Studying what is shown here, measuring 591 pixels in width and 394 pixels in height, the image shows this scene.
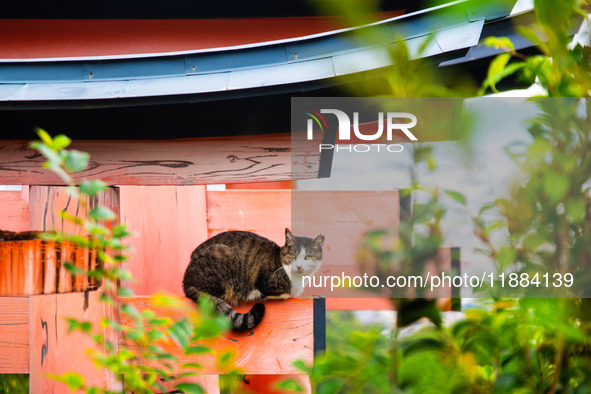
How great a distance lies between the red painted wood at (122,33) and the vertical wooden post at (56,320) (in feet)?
3.28

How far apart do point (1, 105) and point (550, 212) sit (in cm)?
148

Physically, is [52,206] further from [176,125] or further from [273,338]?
[273,338]

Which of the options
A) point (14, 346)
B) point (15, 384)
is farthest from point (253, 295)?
point (15, 384)

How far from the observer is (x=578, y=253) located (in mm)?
515

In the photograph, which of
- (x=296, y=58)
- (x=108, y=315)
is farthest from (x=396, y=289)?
(x=296, y=58)

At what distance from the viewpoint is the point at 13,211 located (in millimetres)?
1483

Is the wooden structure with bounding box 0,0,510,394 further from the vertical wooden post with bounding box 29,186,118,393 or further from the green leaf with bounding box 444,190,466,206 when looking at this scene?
the green leaf with bounding box 444,190,466,206

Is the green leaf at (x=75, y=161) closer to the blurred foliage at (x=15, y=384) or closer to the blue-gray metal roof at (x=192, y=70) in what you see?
the blue-gray metal roof at (x=192, y=70)

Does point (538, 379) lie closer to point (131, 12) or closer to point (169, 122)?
point (169, 122)

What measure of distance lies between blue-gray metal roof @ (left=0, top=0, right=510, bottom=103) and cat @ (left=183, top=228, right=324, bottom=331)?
76cm

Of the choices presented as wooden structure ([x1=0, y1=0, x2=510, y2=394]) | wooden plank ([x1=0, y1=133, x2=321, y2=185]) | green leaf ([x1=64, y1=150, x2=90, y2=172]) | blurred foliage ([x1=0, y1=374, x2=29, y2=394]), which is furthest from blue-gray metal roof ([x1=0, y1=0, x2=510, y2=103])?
blurred foliage ([x1=0, y1=374, x2=29, y2=394])

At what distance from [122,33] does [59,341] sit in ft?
4.31

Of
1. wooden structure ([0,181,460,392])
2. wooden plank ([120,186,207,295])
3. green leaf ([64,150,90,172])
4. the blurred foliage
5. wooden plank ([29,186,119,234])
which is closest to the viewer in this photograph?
green leaf ([64,150,90,172])

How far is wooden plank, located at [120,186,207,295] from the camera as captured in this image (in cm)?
182
